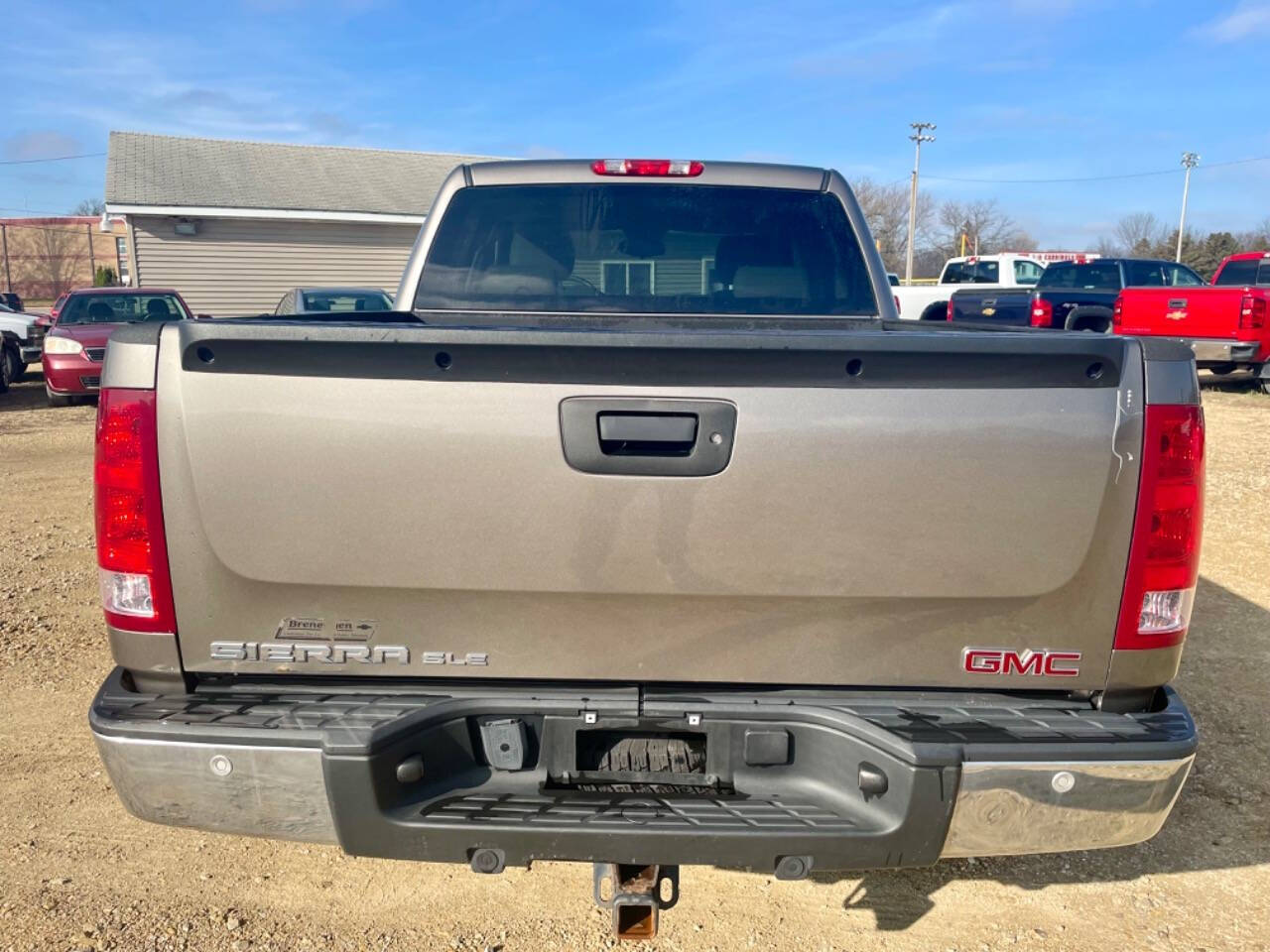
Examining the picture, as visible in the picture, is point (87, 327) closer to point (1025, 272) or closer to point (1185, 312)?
point (1185, 312)

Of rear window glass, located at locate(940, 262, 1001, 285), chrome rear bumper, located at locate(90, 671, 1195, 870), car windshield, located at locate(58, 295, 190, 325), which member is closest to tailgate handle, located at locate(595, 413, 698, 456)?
chrome rear bumper, located at locate(90, 671, 1195, 870)

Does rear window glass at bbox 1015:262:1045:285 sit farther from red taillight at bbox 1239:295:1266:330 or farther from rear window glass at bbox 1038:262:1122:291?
red taillight at bbox 1239:295:1266:330

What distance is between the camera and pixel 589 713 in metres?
2.26

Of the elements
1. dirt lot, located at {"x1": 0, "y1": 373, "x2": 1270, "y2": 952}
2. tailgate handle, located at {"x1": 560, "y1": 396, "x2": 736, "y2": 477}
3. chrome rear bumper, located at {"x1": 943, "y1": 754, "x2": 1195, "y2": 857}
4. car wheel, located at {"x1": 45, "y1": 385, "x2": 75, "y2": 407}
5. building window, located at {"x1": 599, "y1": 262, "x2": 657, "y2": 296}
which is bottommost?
dirt lot, located at {"x1": 0, "y1": 373, "x2": 1270, "y2": 952}

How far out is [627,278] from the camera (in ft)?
12.5

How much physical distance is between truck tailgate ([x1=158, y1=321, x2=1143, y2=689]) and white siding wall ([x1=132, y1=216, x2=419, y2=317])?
69.9ft

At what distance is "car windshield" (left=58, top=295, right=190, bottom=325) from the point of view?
14.6 m

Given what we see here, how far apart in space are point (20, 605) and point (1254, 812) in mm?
6094

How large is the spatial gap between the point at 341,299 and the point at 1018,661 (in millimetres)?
15258

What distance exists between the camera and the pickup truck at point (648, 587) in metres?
2.15

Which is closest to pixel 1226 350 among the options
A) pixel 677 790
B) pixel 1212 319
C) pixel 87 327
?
pixel 1212 319

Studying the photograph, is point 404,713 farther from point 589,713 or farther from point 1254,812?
point 1254,812

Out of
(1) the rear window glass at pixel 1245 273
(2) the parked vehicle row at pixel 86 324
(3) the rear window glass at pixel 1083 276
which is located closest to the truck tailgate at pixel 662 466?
(2) the parked vehicle row at pixel 86 324

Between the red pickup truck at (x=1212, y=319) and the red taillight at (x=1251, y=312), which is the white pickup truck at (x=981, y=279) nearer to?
the red pickup truck at (x=1212, y=319)
